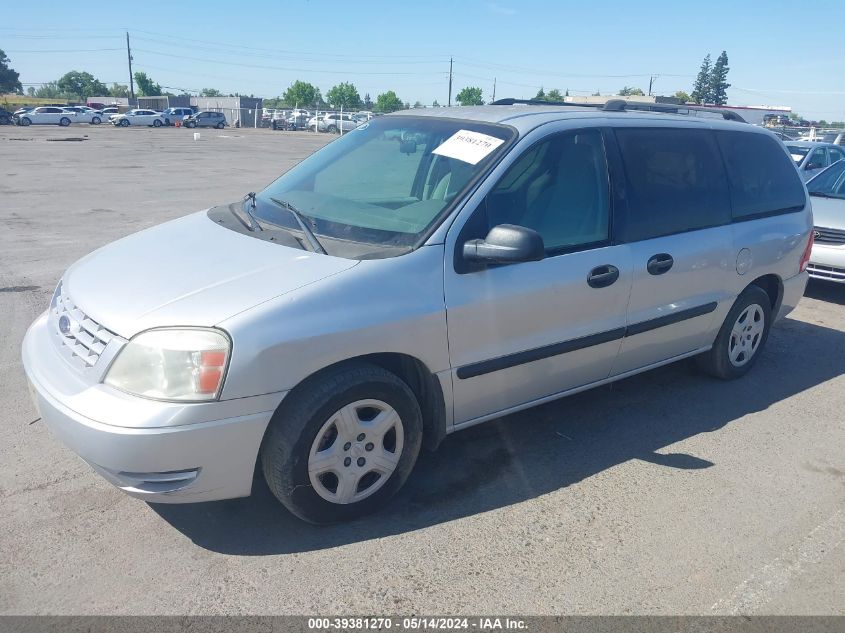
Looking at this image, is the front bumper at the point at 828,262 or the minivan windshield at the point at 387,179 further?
the front bumper at the point at 828,262

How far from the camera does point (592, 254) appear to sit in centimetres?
379

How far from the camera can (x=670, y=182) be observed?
430 centimetres

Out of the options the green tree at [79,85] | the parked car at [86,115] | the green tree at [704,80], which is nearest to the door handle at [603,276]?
the parked car at [86,115]

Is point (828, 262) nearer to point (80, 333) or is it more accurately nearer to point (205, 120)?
point (80, 333)

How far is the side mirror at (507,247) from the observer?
10.4 feet

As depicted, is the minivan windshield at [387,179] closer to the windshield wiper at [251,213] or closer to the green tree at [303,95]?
the windshield wiper at [251,213]

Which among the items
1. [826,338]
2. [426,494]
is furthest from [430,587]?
[826,338]

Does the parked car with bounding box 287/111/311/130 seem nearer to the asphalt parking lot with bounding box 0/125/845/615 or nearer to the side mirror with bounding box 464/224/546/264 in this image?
the asphalt parking lot with bounding box 0/125/845/615

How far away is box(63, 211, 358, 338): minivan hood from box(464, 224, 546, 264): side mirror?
0.59 metres

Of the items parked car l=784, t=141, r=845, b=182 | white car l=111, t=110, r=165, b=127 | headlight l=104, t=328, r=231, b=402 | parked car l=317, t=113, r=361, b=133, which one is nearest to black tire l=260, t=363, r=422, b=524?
headlight l=104, t=328, r=231, b=402

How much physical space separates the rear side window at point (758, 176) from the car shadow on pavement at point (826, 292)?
3.19m

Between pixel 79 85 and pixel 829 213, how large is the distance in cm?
12909

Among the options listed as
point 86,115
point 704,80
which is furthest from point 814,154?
point 704,80

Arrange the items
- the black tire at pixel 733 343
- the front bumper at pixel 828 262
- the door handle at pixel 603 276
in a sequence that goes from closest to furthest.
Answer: the door handle at pixel 603 276 → the black tire at pixel 733 343 → the front bumper at pixel 828 262
